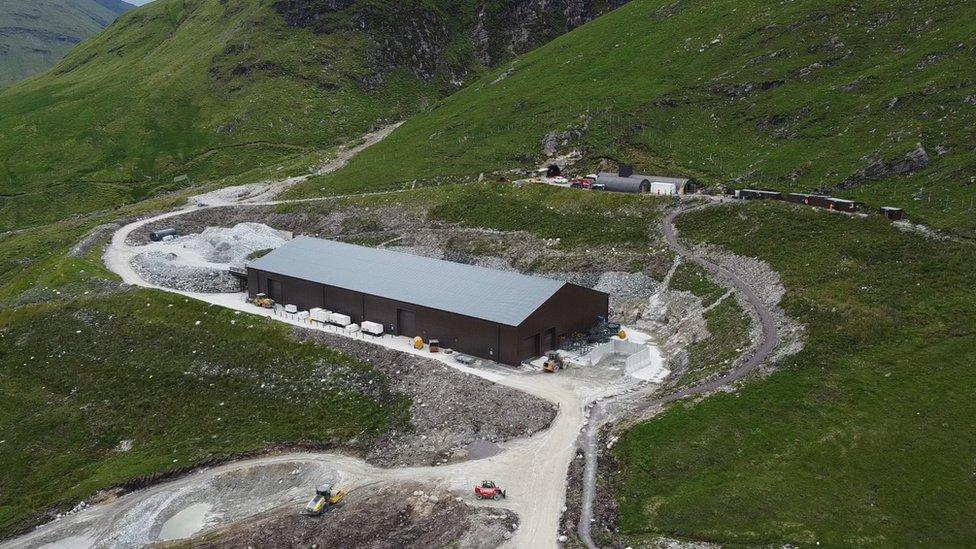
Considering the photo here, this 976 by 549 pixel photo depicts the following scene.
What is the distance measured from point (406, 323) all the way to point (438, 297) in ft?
13.6

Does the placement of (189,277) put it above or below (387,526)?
above

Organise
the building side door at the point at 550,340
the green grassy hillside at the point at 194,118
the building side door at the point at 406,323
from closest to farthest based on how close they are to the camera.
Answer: the building side door at the point at 550,340, the building side door at the point at 406,323, the green grassy hillside at the point at 194,118

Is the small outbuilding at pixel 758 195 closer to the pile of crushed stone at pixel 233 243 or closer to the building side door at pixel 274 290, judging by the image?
the building side door at pixel 274 290

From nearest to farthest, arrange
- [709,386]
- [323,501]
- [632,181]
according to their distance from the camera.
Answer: [323,501], [709,386], [632,181]

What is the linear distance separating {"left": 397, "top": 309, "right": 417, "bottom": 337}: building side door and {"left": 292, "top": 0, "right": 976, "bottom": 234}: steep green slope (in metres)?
47.9

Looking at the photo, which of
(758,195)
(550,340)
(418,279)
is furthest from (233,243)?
(758,195)

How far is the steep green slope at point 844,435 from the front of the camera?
3656cm

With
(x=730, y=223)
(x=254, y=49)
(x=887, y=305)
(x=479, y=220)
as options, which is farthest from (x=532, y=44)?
(x=887, y=305)

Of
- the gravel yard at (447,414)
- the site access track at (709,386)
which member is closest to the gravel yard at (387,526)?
the site access track at (709,386)

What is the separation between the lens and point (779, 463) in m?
40.8

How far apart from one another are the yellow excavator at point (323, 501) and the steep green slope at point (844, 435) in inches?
655

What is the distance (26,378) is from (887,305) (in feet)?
242

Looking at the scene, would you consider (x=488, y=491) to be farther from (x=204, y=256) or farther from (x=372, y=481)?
(x=204, y=256)

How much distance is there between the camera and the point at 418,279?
68.2 metres
